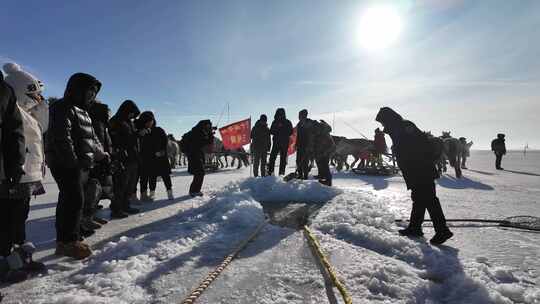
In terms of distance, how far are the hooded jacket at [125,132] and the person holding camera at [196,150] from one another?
1.94m

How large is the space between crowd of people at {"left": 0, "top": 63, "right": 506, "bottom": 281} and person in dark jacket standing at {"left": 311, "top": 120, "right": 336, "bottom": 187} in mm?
3149

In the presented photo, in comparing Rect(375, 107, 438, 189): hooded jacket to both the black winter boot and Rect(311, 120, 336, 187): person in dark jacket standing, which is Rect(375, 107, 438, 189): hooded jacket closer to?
the black winter boot

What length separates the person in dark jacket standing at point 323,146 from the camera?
827 centimetres

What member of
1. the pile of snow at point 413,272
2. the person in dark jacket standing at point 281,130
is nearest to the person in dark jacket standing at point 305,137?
the person in dark jacket standing at point 281,130

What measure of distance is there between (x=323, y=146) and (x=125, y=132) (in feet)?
16.3

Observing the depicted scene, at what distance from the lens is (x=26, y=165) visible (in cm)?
260

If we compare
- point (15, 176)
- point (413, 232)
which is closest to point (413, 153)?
point (413, 232)

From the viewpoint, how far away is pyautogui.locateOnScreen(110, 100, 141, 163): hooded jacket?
5.14 metres

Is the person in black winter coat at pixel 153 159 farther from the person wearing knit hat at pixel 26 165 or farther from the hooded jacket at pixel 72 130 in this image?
the person wearing knit hat at pixel 26 165

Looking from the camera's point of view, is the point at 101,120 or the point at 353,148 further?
the point at 353,148

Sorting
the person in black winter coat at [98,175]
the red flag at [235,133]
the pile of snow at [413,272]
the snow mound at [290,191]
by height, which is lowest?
the pile of snow at [413,272]

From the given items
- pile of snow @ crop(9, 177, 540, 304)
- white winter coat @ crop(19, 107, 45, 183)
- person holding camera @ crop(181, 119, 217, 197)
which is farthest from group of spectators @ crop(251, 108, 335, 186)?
white winter coat @ crop(19, 107, 45, 183)

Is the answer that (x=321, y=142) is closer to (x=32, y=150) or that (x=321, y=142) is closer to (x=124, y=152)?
(x=124, y=152)

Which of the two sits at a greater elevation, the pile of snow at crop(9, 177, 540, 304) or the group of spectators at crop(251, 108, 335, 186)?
the group of spectators at crop(251, 108, 335, 186)
